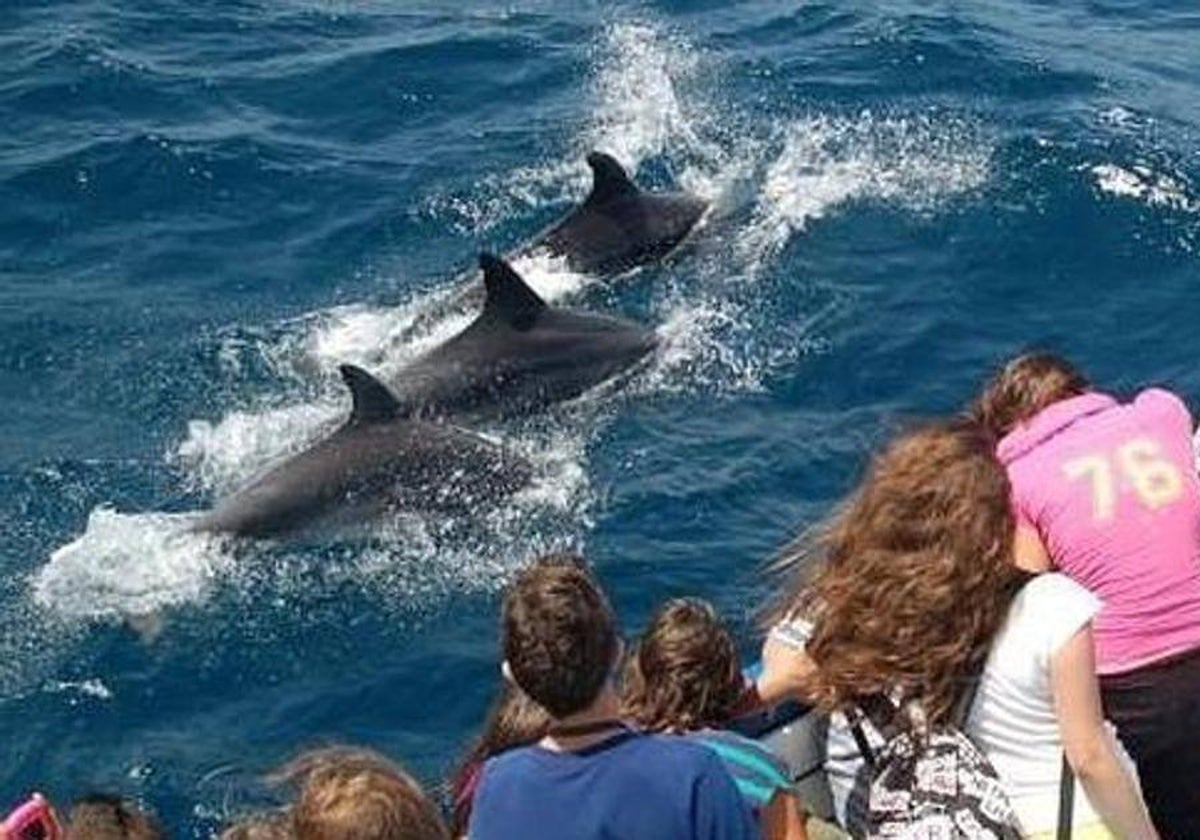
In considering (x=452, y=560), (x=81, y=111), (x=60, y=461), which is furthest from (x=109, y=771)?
(x=81, y=111)

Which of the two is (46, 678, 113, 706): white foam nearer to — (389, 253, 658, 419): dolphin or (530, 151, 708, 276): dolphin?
(389, 253, 658, 419): dolphin

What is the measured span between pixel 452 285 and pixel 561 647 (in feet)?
44.6

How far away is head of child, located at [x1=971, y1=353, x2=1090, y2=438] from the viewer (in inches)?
304

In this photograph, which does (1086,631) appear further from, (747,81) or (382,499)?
(747,81)

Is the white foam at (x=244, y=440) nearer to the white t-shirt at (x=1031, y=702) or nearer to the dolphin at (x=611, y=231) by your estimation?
the dolphin at (x=611, y=231)

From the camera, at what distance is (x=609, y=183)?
64.3ft

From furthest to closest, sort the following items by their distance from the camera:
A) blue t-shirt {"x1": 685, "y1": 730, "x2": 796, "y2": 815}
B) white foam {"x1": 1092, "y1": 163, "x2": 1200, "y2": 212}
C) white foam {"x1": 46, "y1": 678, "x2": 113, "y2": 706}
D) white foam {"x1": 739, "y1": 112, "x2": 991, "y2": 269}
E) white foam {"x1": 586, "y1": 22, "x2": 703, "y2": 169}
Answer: white foam {"x1": 586, "y1": 22, "x2": 703, "y2": 169}
white foam {"x1": 1092, "y1": 163, "x2": 1200, "y2": 212}
white foam {"x1": 739, "y1": 112, "x2": 991, "y2": 269}
white foam {"x1": 46, "y1": 678, "x2": 113, "y2": 706}
blue t-shirt {"x1": 685, "y1": 730, "x2": 796, "y2": 815}

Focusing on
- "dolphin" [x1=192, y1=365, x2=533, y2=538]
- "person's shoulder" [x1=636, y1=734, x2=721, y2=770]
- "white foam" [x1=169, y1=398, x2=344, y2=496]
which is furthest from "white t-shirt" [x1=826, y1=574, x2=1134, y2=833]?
"white foam" [x1=169, y1=398, x2=344, y2=496]

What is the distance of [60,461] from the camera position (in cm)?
1595

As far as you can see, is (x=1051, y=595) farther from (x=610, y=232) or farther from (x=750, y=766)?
(x=610, y=232)

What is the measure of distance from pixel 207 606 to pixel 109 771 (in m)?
1.95

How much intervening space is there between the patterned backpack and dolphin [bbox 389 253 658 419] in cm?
1029

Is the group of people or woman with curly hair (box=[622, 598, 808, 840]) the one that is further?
woman with curly hair (box=[622, 598, 808, 840])

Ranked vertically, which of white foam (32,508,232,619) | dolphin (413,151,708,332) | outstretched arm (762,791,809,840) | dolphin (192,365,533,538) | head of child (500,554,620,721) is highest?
head of child (500,554,620,721)
